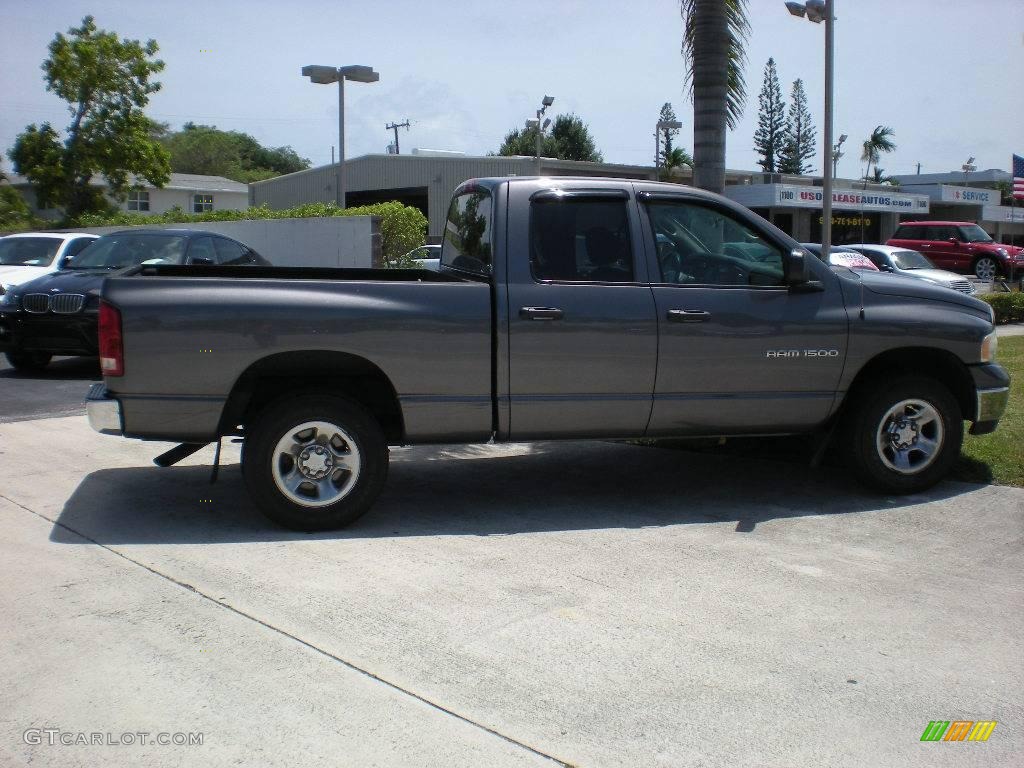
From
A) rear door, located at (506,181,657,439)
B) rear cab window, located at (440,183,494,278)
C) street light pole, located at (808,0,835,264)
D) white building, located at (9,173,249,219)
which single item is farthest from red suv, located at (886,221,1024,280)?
white building, located at (9,173,249,219)

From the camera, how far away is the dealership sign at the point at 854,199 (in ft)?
139

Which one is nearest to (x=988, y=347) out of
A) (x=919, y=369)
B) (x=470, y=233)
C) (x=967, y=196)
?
(x=919, y=369)

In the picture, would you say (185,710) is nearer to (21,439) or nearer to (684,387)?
(684,387)

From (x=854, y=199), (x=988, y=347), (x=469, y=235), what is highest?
(x=854, y=199)

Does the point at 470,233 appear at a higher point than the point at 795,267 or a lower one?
higher

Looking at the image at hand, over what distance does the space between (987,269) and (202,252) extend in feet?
82.1

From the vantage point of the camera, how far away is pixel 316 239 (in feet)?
59.6

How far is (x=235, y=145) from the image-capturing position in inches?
3595

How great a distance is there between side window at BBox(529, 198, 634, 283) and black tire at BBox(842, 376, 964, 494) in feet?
5.99

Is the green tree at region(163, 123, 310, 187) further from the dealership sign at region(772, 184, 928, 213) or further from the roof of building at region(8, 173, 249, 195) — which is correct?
the dealership sign at region(772, 184, 928, 213)

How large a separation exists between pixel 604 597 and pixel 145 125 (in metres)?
38.7

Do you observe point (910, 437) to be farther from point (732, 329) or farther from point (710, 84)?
point (710, 84)

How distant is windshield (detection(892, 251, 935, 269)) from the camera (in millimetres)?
19844

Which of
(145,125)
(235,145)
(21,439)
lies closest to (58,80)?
(145,125)
